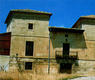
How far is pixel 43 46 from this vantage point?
81.6 ft

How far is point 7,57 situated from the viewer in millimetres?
23797

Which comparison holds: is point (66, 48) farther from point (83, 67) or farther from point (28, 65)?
point (28, 65)

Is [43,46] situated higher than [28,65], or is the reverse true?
[43,46]

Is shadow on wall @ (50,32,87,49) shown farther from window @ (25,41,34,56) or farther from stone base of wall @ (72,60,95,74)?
window @ (25,41,34,56)

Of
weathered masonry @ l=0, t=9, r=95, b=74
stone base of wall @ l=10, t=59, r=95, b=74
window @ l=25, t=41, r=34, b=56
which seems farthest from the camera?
window @ l=25, t=41, r=34, b=56

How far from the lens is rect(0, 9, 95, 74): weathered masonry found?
24219mm

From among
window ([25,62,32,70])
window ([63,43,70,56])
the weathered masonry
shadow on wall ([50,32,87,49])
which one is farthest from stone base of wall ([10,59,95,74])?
shadow on wall ([50,32,87,49])

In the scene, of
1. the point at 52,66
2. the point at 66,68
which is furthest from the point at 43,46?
the point at 66,68

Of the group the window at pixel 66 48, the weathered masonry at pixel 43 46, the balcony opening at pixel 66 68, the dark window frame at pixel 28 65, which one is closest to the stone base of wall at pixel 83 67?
the weathered masonry at pixel 43 46

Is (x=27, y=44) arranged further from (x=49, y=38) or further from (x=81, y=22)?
(x=81, y=22)

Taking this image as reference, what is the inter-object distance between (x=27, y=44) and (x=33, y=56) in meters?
1.80

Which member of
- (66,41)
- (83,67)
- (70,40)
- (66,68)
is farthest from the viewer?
(70,40)

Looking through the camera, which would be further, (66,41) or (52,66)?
(66,41)

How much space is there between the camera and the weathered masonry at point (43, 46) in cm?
2422
